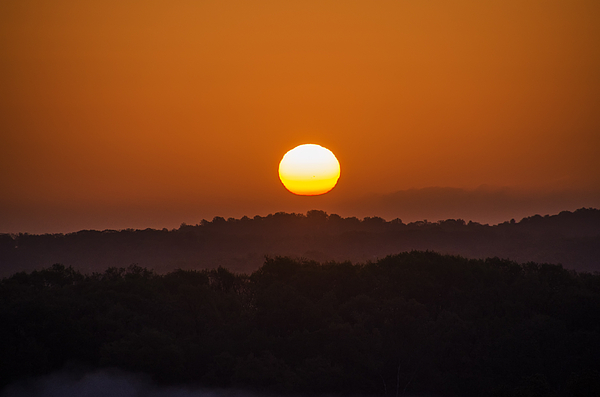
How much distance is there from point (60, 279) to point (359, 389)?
32.0 metres

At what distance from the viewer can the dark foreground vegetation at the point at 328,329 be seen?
1535 inches

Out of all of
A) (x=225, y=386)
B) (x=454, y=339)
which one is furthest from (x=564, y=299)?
(x=225, y=386)

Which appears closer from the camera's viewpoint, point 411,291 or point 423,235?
point 411,291

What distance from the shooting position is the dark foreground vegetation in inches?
1535

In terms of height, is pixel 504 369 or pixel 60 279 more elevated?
pixel 60 279

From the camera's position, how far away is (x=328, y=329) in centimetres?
4334

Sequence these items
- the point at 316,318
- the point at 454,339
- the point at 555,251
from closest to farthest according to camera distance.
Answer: the point at 454,339
the point at 316,318
the point at 555,251

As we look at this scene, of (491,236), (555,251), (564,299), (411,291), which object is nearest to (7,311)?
(411,291)

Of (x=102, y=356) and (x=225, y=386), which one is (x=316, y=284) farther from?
(x=102, y=356)

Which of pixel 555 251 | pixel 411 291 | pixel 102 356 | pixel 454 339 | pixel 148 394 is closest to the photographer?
pixel 148 394

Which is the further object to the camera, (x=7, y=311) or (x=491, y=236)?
(x=491, y=236)

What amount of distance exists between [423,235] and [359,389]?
529 ft

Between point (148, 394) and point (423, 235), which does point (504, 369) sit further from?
point (423, 235)

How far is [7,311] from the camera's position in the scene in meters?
42.4
